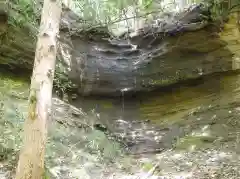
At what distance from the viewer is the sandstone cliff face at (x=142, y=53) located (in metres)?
11.2

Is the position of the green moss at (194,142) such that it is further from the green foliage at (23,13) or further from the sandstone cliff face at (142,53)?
the green foliage at (23,13)

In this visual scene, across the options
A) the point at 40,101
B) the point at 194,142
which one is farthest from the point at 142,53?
the point at 40,101

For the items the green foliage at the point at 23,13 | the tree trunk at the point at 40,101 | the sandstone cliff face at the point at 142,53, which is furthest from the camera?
the sandstone cliff face at the point at 142,53

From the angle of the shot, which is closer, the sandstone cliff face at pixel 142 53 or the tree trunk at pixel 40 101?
the tree trunk at pixel 40 101

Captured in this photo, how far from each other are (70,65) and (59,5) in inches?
203

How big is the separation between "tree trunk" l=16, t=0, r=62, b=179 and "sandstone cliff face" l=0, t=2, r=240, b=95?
4.26m

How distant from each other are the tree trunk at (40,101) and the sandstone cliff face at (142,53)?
4.26 metres

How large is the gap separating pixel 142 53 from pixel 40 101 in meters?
7.93

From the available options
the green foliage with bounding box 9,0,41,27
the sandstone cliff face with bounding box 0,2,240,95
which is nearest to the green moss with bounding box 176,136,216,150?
the sandstone cliff face with bounding box 0,2,240,95

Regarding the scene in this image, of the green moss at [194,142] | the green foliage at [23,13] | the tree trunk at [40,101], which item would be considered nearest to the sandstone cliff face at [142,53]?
the green foliage at [23,13]

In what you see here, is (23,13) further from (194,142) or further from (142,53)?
(194,142)

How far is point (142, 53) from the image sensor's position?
510 inches

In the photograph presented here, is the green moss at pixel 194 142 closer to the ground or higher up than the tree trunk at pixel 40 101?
closer to the ground

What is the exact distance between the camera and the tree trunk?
196 inches
